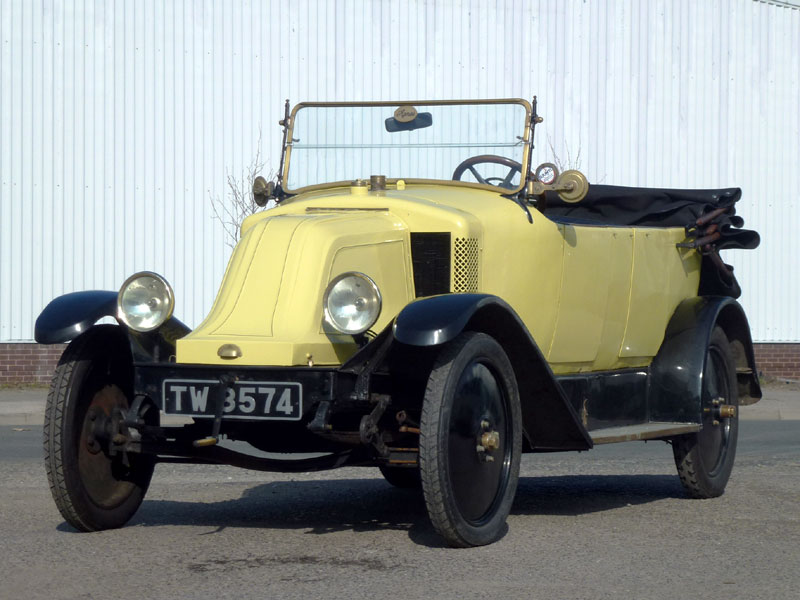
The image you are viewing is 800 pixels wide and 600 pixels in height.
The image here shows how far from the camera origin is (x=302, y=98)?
18938mm

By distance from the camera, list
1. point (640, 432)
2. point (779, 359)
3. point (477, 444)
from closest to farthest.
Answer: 1. point (477, 444)
2. point (640, 432)
3. point (779, 359)

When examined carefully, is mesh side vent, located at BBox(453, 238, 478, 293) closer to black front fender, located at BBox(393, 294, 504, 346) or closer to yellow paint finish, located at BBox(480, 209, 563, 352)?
yellow paint finish, located at BBox(480, 209, 563, 352)

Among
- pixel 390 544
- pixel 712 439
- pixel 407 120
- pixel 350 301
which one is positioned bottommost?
pixel 390 544

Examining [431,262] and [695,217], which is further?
[695,217]

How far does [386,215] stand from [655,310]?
2242mm

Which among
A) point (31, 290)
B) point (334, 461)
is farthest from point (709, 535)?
point (31, 290)

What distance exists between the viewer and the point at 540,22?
19.6 metres

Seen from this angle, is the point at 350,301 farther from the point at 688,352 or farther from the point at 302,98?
the point at 302,98

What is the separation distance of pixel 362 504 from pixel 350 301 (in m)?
2.10

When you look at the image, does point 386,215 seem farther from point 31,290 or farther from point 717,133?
point 717,133

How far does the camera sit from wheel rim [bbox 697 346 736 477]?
7.70 metres

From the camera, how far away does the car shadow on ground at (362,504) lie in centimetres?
638

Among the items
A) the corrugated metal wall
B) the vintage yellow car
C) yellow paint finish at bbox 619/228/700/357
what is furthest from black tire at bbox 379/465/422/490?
the corrugated metal wall

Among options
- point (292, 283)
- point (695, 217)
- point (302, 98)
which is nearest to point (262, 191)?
point (292, 283)
